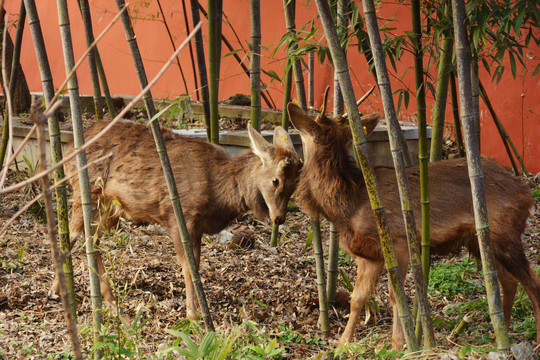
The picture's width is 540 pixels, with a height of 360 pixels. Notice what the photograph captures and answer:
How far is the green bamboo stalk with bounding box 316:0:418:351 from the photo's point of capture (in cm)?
269

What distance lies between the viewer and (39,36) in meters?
2.83

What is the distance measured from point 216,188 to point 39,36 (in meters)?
2.19

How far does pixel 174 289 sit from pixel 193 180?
31.8 inches

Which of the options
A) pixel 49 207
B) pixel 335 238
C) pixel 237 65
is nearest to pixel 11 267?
pixel 335 238

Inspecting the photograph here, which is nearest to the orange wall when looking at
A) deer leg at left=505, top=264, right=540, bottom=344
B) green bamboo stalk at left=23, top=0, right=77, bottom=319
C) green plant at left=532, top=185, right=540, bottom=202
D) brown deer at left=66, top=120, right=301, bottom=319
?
green plant at left=532, top=185, right=540, bottom=202

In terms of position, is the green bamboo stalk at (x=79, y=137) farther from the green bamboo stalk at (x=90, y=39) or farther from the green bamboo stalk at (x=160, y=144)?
the green bamboo stalk at (x=90, y=39)

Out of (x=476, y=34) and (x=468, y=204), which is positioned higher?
(x=476, y=34)

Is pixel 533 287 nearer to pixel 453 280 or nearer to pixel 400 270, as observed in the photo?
pixel 400 270

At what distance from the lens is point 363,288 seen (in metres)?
3.83

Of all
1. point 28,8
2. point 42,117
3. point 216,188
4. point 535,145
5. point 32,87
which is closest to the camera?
point 42,117

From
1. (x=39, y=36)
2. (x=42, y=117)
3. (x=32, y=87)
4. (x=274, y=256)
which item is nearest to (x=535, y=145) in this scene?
(x=274, y=256)

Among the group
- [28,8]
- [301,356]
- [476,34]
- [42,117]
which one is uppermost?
[28,8]

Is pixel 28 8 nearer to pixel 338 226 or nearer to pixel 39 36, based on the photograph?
pixel 39 36

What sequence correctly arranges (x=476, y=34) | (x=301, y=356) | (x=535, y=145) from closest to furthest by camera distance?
(x=476, y=34) < (x=301, y=356) < (x=535, y=145)
